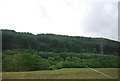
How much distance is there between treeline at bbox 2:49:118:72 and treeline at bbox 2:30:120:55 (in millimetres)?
291

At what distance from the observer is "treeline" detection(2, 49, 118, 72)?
6486 millimetres

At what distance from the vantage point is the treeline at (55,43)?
7332 mm

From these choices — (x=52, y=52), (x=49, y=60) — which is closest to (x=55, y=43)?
(x=52, y=52)

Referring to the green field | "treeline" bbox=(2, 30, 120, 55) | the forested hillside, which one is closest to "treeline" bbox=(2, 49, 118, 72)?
the forested hillside

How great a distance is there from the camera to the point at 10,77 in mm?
5688

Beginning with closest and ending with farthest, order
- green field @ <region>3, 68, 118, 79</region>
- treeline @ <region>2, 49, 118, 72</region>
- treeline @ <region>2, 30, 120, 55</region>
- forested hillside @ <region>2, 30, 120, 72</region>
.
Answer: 1. green field @ <region>3, 68, 118, 79</region>
2. treeline @ <region>2, 49, 118, 72</region>
3. forested hillside @ <region>2, 30, 120, 72</region>
4. treeline @ <region>2, 30, 120, 55</region>

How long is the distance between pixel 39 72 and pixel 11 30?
273cm

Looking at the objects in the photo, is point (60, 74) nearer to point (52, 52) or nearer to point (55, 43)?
point (52, 52)

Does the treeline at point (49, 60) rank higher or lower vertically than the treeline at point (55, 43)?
lower

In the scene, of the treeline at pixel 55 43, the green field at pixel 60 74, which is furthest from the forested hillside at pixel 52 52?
the green field at pixel 60 74

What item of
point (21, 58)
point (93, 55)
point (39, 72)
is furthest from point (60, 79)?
point (93, 55)

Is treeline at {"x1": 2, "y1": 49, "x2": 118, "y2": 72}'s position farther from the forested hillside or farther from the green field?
the green field

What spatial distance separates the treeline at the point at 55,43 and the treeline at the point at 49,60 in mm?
291

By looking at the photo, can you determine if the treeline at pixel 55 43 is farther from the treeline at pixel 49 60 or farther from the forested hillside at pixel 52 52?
the treeline at pixel 49 60
